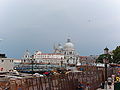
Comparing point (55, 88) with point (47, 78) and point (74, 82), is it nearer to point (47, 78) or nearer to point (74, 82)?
point (47, 78)

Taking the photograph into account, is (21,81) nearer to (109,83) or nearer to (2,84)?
(2,84)

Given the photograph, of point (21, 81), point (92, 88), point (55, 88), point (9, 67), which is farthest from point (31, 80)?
point (9, 67)

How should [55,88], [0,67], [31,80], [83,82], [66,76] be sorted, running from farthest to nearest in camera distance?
[0,67] < [83,82] < [66,76] < [55,88] < [31,80]

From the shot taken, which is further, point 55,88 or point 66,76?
point 66,76

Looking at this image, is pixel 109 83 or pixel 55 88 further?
pixel 109 83

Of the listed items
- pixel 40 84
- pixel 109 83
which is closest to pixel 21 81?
pixel 40 84

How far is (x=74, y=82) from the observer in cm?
1953

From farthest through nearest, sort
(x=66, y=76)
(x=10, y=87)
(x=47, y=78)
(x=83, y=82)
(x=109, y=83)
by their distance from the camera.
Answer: (x=109, y=83), (x=83, y=82), (x=66, y=76), (x=47, y=78), (x=10, y=87)

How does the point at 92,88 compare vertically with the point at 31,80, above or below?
below

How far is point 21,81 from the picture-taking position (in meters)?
12.4

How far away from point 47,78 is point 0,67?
29593 mm

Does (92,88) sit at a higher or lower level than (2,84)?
lower

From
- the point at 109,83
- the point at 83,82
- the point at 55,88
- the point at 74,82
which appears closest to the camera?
the point at 55,88

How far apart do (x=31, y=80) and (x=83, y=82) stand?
883 centimetres
